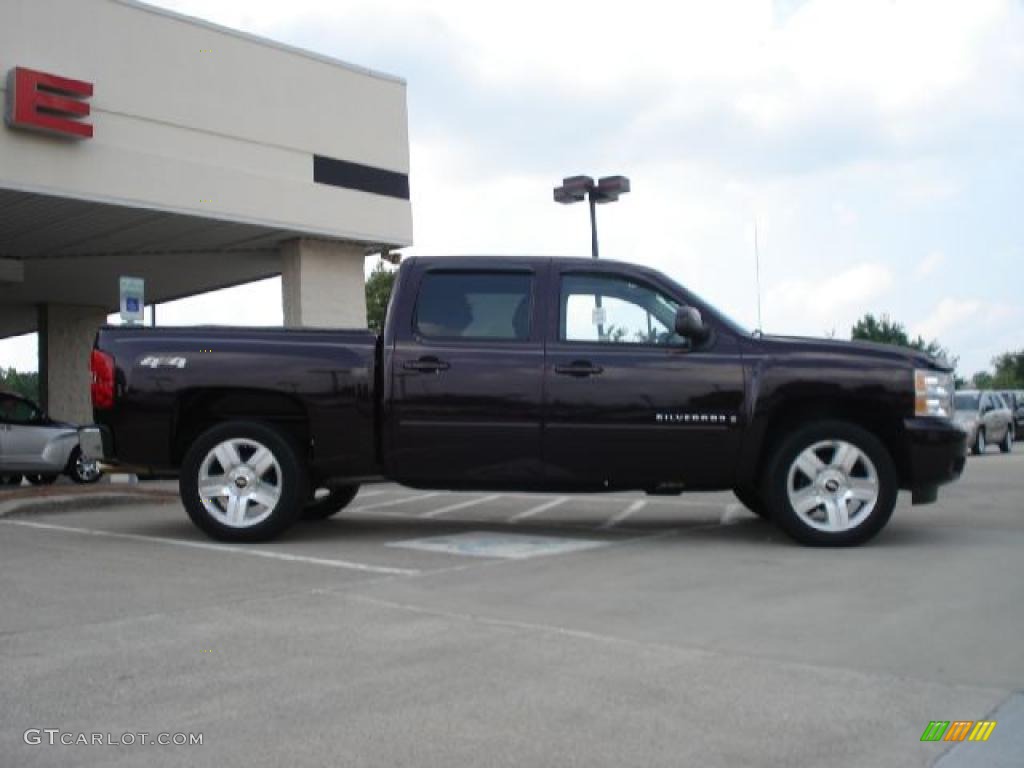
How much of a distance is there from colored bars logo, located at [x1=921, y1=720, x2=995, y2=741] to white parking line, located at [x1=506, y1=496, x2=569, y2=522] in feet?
18.5

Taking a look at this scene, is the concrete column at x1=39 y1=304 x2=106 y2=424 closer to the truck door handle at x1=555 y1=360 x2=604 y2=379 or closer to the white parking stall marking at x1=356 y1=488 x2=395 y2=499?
the white parking stall marking at x1=356 y1=488 x2=395 y2=499

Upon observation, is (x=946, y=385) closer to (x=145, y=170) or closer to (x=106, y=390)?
(x=106, y=390)

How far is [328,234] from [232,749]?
1730 cm

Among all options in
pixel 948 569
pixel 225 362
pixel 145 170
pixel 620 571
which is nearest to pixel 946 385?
pixel 948 569

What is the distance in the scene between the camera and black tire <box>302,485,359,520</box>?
916 centimetres

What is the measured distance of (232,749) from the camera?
3.35 m

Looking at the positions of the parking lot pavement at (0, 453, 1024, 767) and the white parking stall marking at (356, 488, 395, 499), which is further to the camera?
the white parking stall marking at (356, 488, 395, 499)

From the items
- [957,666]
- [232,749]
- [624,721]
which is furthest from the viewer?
[957,666]

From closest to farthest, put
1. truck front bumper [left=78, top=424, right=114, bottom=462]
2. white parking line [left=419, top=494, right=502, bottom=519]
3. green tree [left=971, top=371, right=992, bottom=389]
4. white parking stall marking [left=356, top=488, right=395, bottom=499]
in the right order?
truck front bumper [left=78, top=424, right=114, bottom=462] → white parking line [left=419, top=494, right=502, bottom=519] → white parking stall marking [left=356, top=488, right=395, bottom=499] → green tree [left=971, top=371, right=992, bottom=389]

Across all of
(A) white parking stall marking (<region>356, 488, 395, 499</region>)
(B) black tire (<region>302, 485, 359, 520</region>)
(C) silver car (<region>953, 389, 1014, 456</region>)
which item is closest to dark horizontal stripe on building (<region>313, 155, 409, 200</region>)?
(A) white parking stall marking (<region>356, 488, 395, 499</region>)

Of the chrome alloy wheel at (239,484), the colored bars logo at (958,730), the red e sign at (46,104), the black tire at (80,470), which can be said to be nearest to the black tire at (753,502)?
the chrome alloy wheel at (239,484)

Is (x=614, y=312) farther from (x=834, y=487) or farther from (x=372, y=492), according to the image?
(x=372, y=492)

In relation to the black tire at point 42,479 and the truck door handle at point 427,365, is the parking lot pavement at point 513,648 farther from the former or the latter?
the black tire at point 42,479

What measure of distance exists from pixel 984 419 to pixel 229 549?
20.8 m
